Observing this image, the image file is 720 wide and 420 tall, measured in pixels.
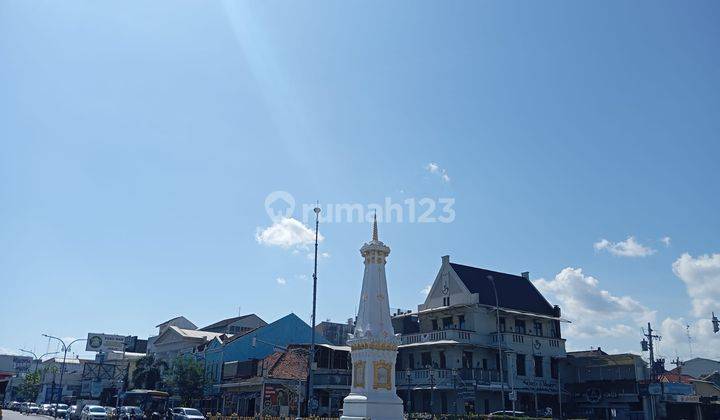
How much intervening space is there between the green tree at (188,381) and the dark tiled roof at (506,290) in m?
26.6

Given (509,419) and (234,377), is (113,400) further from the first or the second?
(509,419)

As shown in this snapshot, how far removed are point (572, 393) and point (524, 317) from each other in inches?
296

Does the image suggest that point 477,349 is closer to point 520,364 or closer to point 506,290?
point 520,364

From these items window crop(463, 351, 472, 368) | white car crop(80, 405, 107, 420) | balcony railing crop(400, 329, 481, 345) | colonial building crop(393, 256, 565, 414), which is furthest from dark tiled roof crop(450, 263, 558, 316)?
white car crop(80, 405, 107, 420)

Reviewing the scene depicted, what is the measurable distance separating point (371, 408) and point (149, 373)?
50417 mm

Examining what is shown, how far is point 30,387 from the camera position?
108 m

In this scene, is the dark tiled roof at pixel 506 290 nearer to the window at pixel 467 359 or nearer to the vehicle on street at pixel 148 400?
the window at pixel 467 359

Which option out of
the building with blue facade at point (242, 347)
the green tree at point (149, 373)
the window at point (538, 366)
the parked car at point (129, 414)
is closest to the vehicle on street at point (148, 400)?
the parked car at point (129, 414)

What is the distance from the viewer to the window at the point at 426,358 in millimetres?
47309

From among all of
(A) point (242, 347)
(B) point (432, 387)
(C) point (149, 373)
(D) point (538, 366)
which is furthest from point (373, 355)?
(C) point (149, 373)

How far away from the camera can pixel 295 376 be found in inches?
1832

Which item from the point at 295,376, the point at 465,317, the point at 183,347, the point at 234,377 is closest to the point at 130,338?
the point at 183,347

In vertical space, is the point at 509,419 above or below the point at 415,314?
below

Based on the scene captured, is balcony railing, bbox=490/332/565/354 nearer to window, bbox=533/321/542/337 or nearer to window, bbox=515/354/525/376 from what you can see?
window, bbox=515/354/525/376
